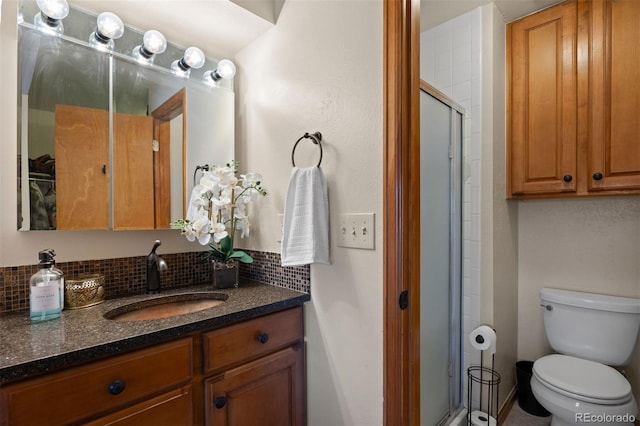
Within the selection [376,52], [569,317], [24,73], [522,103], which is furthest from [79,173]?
[569,317]

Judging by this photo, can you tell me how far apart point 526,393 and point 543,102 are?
176 centimetres

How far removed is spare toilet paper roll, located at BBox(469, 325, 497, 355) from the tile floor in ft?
1.67

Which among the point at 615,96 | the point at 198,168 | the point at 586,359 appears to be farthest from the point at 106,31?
the point at 586,359

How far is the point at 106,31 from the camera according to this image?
1246 mm

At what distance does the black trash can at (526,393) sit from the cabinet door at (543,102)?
1.12 m

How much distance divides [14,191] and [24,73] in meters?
0.42

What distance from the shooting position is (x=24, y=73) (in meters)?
1.12

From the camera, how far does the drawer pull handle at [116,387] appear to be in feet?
2.70

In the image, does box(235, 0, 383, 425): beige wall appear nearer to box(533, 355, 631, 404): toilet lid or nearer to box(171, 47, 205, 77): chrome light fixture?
box(171, 47, 205, 77): chrome light fixture

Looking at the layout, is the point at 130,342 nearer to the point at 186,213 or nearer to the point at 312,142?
the point at 186,213

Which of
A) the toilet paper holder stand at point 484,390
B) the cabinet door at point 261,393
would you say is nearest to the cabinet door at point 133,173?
the cabinet door at point 261,393

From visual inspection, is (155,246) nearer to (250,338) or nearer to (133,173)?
(133,173)

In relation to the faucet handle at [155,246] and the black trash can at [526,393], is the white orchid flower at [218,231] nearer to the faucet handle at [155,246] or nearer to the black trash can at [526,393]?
the faucet handle at [155,246]

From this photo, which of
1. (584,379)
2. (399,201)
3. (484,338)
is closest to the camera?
(399,201)
